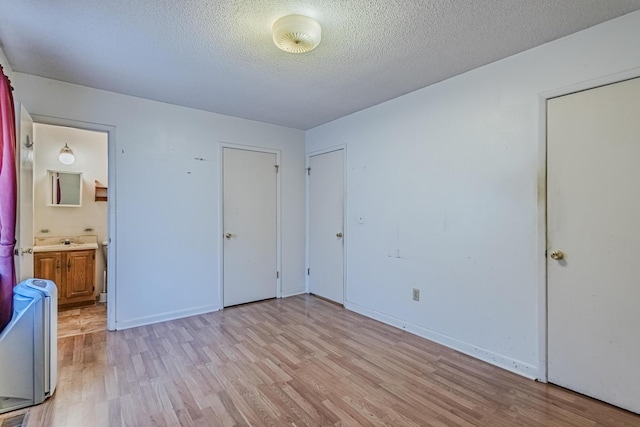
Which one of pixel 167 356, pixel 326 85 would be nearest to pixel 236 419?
pixel 167 356

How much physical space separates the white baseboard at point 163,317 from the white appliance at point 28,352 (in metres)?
1.20

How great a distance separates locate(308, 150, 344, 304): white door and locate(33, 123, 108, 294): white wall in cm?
299

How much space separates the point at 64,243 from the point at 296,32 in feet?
14.1

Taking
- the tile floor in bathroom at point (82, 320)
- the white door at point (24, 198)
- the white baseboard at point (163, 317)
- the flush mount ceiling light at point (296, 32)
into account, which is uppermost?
the flush mount ceiling light at point (296, 32)

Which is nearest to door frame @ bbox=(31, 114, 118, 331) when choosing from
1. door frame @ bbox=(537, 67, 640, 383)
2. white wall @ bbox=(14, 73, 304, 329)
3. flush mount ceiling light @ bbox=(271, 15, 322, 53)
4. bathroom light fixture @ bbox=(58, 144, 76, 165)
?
white wall @ bbox=(14, 73, 304, 329)

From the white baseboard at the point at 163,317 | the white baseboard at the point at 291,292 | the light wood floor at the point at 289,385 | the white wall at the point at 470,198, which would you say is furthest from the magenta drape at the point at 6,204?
the white wall at the point at 470,198

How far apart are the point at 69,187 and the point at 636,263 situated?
19.5 ft

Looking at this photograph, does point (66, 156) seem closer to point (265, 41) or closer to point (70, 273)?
point (70, 273)

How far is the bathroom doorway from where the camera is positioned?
12.8 ft

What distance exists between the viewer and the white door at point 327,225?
4.14 m

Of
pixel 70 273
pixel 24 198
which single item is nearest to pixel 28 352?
pixel 24 198

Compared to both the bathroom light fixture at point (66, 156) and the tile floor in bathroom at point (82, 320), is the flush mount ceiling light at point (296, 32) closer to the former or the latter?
the tile floor in bathroom at point (82, 320)

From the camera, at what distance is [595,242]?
2.06 m

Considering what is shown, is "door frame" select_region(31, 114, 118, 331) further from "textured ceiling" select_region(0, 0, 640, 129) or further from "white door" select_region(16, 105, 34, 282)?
"white door" select_region(16, 105, 34, 282)
